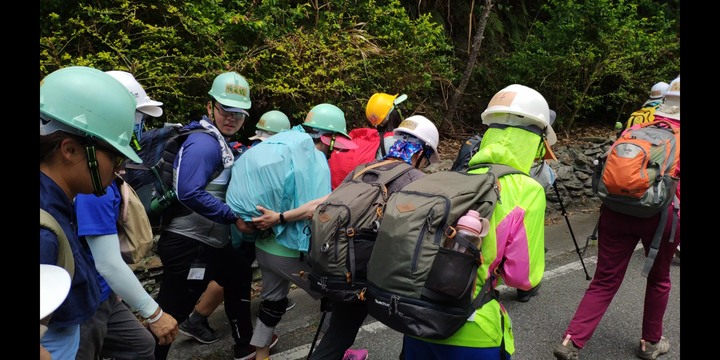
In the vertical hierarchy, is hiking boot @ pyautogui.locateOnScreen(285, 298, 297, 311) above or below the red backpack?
below

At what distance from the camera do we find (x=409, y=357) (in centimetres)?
222

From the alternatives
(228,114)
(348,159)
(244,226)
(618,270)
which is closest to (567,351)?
(618,270)

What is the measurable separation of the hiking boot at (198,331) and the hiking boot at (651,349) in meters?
3.30

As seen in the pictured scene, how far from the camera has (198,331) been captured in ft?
11.8

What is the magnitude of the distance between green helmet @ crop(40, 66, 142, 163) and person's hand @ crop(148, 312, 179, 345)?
32.9 inches

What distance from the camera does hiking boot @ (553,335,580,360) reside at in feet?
10.5

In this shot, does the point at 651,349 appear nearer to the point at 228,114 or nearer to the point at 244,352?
the point at 244,352

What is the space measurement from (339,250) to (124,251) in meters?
1.03

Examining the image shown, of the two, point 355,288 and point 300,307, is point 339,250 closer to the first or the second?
point 355,288

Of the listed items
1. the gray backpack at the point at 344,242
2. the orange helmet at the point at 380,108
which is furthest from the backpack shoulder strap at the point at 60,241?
the orange helmet at the point at 380,108

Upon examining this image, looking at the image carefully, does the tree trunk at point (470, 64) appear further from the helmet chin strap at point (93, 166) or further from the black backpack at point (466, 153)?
the helmet chin strap at point (93, 166)

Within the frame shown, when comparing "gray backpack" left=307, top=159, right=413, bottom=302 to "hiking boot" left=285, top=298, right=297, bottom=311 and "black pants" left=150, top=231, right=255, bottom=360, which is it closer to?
"black pants" left=150, top=231, right=255, bottom=360

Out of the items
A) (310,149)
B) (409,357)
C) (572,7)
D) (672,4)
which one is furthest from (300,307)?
(672,4)

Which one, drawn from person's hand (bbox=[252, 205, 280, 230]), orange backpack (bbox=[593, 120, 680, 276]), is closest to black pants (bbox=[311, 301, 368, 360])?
person's hand (bbox=[252, 205, 280, 230])
